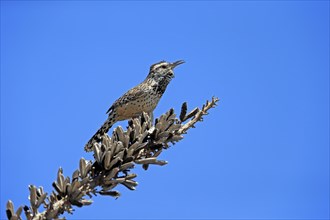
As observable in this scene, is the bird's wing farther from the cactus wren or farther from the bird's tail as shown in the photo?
the bird's tail

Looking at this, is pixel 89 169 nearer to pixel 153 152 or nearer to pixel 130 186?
pixel 130 186

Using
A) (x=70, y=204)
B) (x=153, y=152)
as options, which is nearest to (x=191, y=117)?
(x=153, y=152)

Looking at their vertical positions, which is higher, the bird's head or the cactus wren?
the bird's head

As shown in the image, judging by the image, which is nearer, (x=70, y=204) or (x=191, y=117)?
(x=70, y=204)

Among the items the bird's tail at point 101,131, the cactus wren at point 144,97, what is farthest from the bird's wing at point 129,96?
the bird's tail at point 101,131

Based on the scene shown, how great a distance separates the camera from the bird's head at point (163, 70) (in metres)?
5.44

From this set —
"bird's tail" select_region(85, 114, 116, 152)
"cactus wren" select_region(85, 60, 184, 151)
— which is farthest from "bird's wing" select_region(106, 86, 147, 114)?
"bird's tail" select_region(85, 114, 116, 152)

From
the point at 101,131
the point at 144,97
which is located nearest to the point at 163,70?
the point at 144,97

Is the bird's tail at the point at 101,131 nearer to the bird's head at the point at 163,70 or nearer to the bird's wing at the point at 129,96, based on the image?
the bird's wing at the point at 129,96

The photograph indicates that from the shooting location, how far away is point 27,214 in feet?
6.40

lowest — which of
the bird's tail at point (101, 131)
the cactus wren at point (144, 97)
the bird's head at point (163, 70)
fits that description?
the bird's tail at point (101, 131)

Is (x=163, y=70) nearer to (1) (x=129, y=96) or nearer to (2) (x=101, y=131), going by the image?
(1) (x=129, y=96)

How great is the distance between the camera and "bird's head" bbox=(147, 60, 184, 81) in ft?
17.8

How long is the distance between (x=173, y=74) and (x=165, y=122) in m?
2.91
